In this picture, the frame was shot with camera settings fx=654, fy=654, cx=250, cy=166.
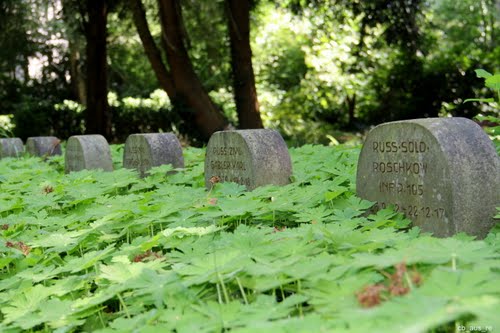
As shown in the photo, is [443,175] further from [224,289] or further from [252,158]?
[252,158]

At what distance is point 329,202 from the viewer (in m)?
4.34

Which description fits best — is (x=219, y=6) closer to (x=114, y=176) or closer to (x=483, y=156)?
(x=114, y=176)

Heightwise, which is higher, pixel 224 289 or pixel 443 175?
pixel 443 175

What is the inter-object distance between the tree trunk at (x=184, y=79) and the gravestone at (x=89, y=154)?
6.00 m

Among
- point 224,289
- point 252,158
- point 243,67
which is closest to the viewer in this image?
point 224,289

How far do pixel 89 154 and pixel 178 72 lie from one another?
6498 millimetres

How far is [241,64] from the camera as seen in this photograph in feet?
47.2

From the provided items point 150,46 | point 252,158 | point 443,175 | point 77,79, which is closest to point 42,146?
point 150,46

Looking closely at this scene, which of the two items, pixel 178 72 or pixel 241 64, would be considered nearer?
pixel 241 64

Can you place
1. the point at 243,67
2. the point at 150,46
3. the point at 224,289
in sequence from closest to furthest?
the point at 224,289, the point at 243,67, the point at 150,46

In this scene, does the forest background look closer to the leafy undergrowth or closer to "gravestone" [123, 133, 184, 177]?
"gravestone" [123, 133, 184, 177]

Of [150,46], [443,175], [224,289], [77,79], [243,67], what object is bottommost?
[224,289]

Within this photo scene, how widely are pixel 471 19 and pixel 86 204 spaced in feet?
91.0

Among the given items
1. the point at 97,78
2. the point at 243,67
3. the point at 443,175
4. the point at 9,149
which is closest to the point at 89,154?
the point at 9,149
